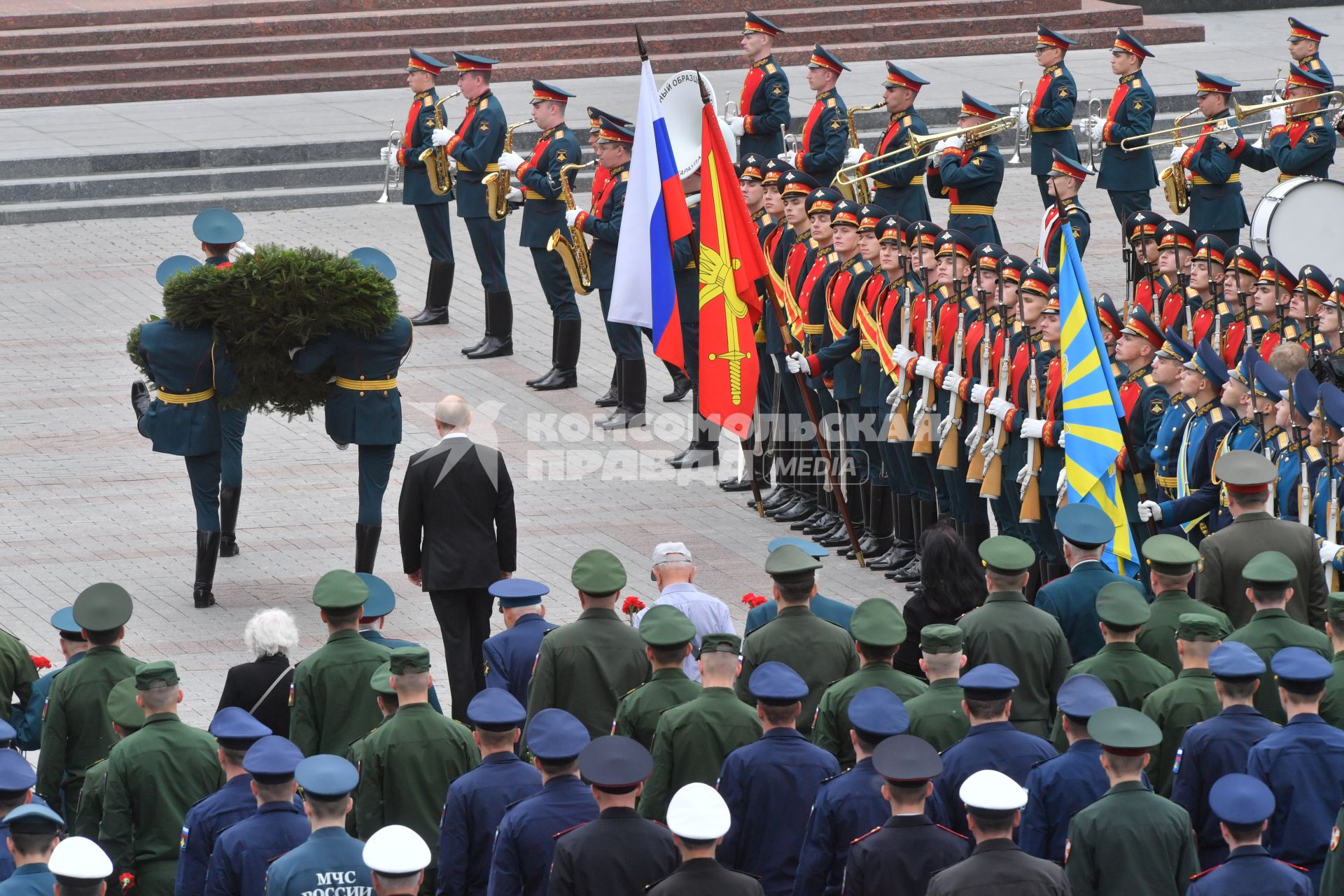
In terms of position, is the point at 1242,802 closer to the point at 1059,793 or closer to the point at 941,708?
the point at 1059,793

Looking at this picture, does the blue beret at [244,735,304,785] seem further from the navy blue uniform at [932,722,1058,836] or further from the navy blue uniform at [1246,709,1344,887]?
the navy blue uniform at [1246,709,1344,887]

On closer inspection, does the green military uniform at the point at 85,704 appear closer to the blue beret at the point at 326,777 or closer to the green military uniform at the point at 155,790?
the green military uniform at the point at 155,790

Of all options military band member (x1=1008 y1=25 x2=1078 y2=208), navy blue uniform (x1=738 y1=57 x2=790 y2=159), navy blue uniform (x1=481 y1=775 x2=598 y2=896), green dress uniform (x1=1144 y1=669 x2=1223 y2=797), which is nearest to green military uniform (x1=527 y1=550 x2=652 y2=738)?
navy blue uniform (x1=481 y1=775 x2=598 y2=896)

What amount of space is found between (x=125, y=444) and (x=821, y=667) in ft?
25.6

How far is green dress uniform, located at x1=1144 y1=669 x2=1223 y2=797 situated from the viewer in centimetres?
702

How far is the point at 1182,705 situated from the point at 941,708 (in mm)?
836

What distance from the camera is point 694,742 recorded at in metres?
6.87

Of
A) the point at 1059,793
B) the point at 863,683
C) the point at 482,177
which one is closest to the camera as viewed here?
the point at 1059,793

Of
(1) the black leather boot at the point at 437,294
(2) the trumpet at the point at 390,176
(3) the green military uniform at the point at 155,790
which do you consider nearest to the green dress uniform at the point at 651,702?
(3) the green military uniform at the point at 155,790

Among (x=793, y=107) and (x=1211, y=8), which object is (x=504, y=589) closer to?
(x=793, y=107)

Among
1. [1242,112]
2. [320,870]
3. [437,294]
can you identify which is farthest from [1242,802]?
[437,294]

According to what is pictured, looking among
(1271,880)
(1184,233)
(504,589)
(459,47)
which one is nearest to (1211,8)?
(459,47)

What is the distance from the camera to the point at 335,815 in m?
5.96

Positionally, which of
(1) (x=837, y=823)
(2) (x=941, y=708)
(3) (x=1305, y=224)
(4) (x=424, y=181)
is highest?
(4) (x=424, y=181)
